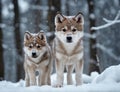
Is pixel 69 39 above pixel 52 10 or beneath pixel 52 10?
above

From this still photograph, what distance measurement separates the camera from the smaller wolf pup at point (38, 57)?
29.4ft

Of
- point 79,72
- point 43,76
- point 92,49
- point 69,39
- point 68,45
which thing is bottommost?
point 92,49

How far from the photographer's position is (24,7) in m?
28.9

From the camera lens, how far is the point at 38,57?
899 cm

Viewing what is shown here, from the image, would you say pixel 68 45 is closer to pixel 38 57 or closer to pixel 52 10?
pixel 38 57

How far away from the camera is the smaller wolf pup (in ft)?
29.4

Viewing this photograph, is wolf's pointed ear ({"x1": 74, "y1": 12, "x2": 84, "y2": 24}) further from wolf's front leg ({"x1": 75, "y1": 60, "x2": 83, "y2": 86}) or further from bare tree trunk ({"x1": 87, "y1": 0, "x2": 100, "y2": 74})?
bare tree trunk ({"x1": 87, "y1": 0, "x2": 100, "y2": 74})

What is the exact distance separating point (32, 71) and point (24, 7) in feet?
65.8

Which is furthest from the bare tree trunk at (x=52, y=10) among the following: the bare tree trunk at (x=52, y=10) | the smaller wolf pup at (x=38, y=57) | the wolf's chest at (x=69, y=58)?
the wolf's chest at (x=69, y=58)

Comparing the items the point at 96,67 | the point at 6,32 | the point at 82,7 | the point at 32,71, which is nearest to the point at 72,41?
the point at 32,71

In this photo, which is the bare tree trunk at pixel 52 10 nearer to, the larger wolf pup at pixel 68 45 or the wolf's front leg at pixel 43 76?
the wolf's front leg at pixel 43 76

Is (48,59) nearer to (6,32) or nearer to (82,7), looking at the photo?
(82,7)

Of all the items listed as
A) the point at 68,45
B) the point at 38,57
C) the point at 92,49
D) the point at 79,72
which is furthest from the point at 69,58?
the point at 92,49

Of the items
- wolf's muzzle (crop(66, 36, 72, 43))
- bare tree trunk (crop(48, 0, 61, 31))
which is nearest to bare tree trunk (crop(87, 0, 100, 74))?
bare tree trunk (crop(48, 0, 61, 31))
